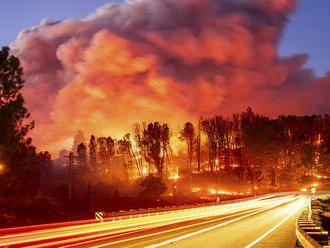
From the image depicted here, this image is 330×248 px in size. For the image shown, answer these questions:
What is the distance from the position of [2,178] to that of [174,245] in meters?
22.0

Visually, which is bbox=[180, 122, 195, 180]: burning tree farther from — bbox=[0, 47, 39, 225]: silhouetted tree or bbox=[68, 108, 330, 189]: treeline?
bbox=[0, 47, 39, 225]: silhouetted tree

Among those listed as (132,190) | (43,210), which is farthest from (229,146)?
(43,210)

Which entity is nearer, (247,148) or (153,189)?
(153,189)

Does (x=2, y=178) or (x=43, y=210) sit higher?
(x=2, y=178)

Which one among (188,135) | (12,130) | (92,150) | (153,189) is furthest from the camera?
(92,150)

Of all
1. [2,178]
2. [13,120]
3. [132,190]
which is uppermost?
[13,120]

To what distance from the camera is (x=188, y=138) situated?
345 feet

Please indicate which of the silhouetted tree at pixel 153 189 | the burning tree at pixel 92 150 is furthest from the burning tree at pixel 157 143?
the burning tree at pixel 92 150

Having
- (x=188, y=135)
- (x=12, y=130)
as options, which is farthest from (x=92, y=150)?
(x=12, y=130)

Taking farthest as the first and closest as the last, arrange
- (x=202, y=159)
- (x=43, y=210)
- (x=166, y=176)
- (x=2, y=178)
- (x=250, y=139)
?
(x=202, y=159), (x=166, y=176), (x=250, y=139), (x=43, y=210), (x=2, y=178)

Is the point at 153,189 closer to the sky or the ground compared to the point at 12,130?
closer to the ground

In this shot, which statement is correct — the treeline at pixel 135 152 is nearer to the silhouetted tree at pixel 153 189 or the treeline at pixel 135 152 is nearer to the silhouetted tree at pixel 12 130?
the silhouetted tree at pixel 153 189

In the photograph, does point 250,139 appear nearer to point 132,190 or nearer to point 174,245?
point 132,190

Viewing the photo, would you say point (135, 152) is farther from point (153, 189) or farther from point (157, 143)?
point (153, 189)
